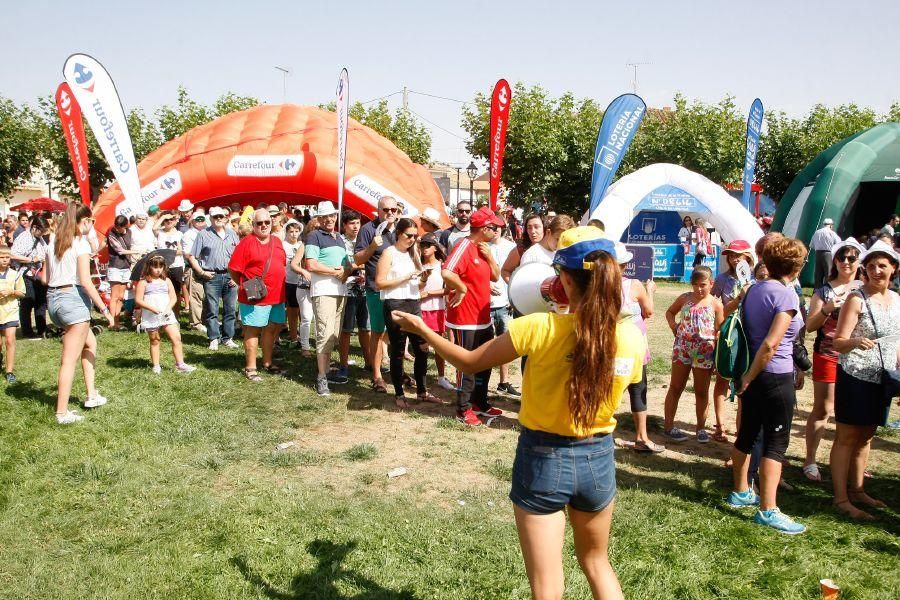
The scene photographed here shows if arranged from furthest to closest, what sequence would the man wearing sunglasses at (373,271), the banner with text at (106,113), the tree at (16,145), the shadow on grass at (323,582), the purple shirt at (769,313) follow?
the tree at (16,145)
the banner with text at (106,113)
the man wearing sunglasses at (373,271)
the purple shirt at (769,313)
the shadow on grass at (323,582)

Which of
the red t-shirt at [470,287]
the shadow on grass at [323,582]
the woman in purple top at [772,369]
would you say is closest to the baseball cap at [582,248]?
the shadow on grass at [323,582]

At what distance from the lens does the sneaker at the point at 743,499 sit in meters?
4.45

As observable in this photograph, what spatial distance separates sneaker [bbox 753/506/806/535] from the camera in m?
4.10

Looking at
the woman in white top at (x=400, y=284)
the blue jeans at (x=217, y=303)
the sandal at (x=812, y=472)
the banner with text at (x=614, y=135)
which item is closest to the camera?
the sandal at (x=812, y=472)


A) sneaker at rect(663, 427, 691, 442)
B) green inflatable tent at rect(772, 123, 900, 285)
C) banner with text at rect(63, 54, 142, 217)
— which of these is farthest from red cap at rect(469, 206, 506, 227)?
green inflatable tent at rect(772, 123, 900, 285)

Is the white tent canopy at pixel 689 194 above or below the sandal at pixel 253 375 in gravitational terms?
above

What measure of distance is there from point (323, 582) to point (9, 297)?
19.4 ft

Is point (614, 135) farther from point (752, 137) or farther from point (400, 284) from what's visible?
point (752, 137)

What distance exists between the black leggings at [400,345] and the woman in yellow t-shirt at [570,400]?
4.20 m

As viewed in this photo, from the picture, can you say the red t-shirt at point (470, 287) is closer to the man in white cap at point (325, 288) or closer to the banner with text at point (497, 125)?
the man in white cap at point (325, 288)

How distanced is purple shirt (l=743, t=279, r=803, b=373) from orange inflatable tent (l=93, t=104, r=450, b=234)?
450 inches

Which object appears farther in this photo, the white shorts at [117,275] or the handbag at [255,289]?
the white shorts at [117,275]

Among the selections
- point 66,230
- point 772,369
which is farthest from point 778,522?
point 66,230

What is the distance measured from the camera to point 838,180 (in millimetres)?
16703
